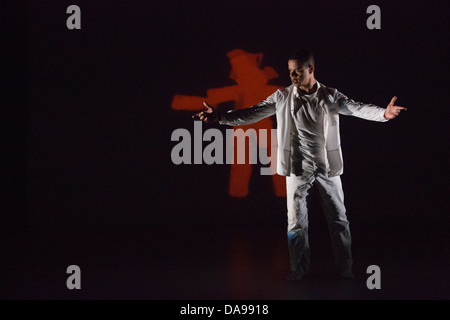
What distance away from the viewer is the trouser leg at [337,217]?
12.6 feet

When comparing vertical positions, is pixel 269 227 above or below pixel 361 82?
below

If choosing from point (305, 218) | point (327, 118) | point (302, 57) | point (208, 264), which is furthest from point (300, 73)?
point (208, 264)

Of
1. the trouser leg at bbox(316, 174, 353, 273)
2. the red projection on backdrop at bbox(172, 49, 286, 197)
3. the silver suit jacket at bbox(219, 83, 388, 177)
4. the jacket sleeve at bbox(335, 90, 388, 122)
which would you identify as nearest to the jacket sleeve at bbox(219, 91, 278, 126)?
the silver suit jacket at bbox(219, 83, 388, 177)

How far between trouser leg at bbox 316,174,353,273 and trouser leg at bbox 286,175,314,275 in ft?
0.34

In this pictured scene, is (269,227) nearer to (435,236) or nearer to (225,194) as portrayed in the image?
(225,194)

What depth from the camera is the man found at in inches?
150

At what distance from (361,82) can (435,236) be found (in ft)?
5.38

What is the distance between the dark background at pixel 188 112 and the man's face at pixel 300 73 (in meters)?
2.13

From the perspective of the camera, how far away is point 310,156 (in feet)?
12.5

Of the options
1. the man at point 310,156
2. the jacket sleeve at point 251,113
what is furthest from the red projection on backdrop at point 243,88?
the man at point 310,156

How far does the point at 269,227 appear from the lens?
600 centimetres

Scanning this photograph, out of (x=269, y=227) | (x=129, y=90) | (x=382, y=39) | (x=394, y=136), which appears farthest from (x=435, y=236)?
(x=129, y=90)

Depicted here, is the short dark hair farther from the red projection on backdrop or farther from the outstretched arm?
→ the red projection on backdrop

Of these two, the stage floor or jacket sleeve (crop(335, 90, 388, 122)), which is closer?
the stage floor
